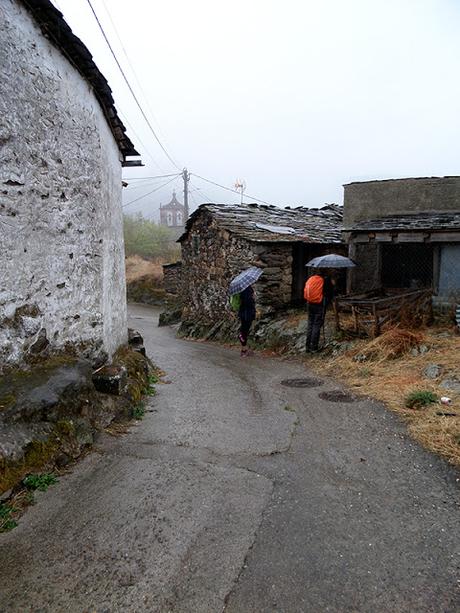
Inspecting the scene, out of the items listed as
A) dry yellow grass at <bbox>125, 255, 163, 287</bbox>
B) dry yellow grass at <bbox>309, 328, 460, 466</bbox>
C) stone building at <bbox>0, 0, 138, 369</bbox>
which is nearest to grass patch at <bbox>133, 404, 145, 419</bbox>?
stone building at <bbox>0, 0, 138, 369</bbox>

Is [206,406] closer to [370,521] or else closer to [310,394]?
[310,394]

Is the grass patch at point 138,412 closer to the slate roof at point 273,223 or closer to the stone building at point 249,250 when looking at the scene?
the stone building at point 249,250

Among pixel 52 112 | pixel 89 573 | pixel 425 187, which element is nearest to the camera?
pixel 89 573

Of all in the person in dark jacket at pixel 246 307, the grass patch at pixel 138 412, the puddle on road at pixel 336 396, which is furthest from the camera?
the person in dark jacket at pixel 246 307

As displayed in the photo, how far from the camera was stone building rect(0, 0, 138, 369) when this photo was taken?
406 centimetres

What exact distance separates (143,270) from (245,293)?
23.0 m

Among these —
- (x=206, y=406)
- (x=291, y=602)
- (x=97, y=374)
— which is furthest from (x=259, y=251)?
(x=291, y=602)

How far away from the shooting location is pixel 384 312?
9164 mm

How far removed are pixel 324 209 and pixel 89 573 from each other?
61.8ft

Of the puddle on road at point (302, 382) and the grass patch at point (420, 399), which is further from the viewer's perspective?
the puddle on road at point (302, 382)

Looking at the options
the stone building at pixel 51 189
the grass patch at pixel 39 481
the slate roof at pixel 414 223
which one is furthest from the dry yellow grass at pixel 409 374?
the stone building at pixel 51 189

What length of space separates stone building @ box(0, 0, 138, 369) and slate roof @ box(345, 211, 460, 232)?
22.0 feet

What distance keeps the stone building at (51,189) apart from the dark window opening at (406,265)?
858cm

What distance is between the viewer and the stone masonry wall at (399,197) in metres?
10.6
